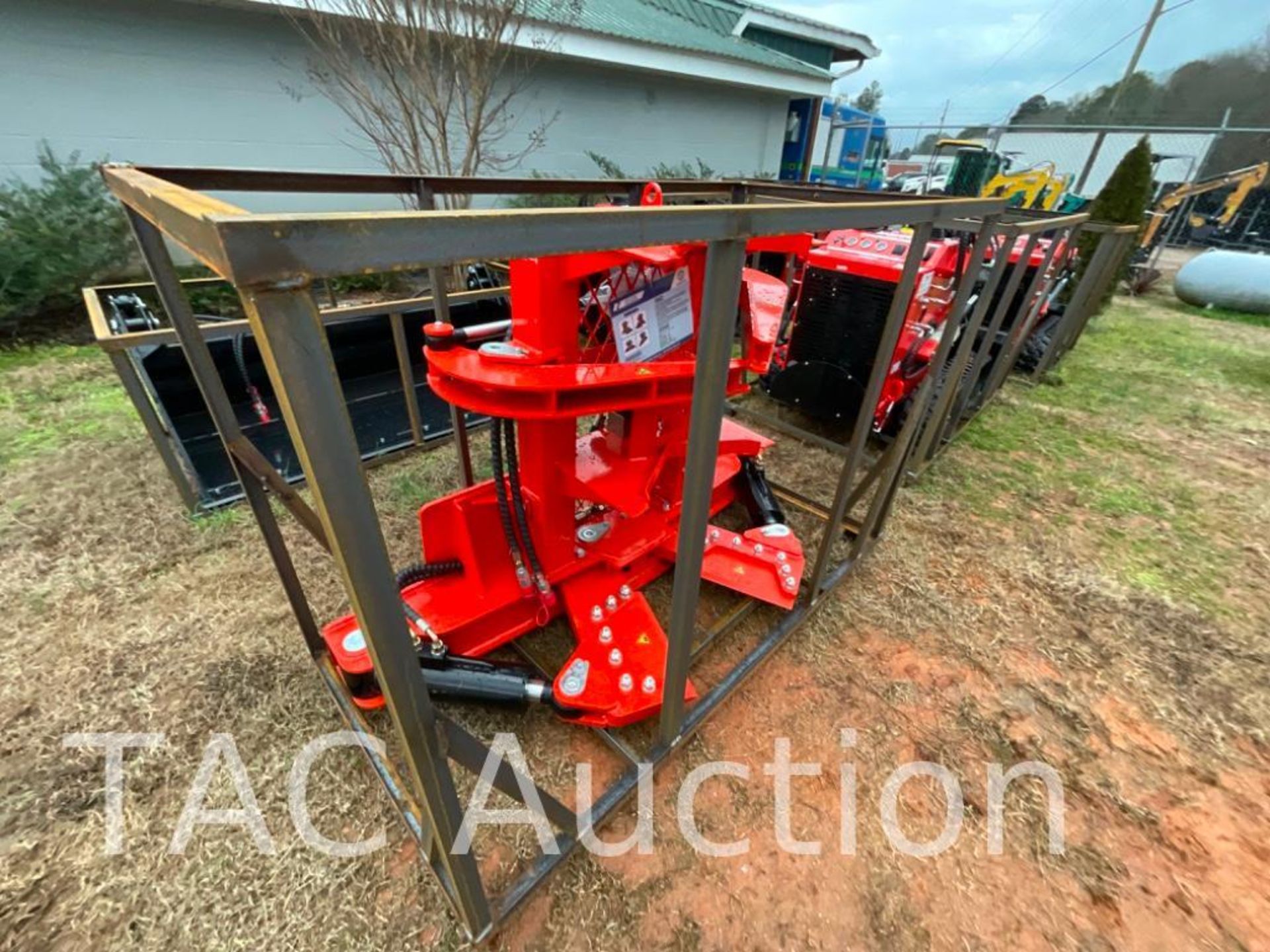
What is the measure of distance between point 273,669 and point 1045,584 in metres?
3.35

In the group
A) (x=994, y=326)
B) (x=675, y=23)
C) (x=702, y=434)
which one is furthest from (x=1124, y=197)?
(x=702, y=434)

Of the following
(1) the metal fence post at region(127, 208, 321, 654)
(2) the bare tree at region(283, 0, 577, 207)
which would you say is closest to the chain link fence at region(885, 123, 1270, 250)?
(2) the bare tree at region(283, 0, 577, 207)

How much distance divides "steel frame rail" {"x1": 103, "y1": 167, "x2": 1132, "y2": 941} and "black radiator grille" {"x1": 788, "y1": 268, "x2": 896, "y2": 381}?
4.40 feet

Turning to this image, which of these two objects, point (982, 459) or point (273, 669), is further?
point (982, 459)

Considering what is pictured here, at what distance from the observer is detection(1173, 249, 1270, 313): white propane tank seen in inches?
296

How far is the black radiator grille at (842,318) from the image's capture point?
10.7 ft

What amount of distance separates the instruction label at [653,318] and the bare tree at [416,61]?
286 cm

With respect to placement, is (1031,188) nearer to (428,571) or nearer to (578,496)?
(578,496)

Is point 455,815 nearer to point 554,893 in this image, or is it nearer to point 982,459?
point 554,893

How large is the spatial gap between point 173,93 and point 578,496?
6386 mm

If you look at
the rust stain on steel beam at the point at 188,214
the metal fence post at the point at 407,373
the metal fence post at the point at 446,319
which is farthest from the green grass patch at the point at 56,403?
the rust stain on steel beam at the point at 188,214

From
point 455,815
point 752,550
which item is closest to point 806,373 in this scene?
point 752,550

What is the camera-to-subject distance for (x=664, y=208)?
0.83 m

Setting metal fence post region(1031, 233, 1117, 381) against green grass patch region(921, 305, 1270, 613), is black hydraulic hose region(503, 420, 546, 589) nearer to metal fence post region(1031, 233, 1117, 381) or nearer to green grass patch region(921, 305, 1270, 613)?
green grass patch region(921, 305, 1270, 613)
